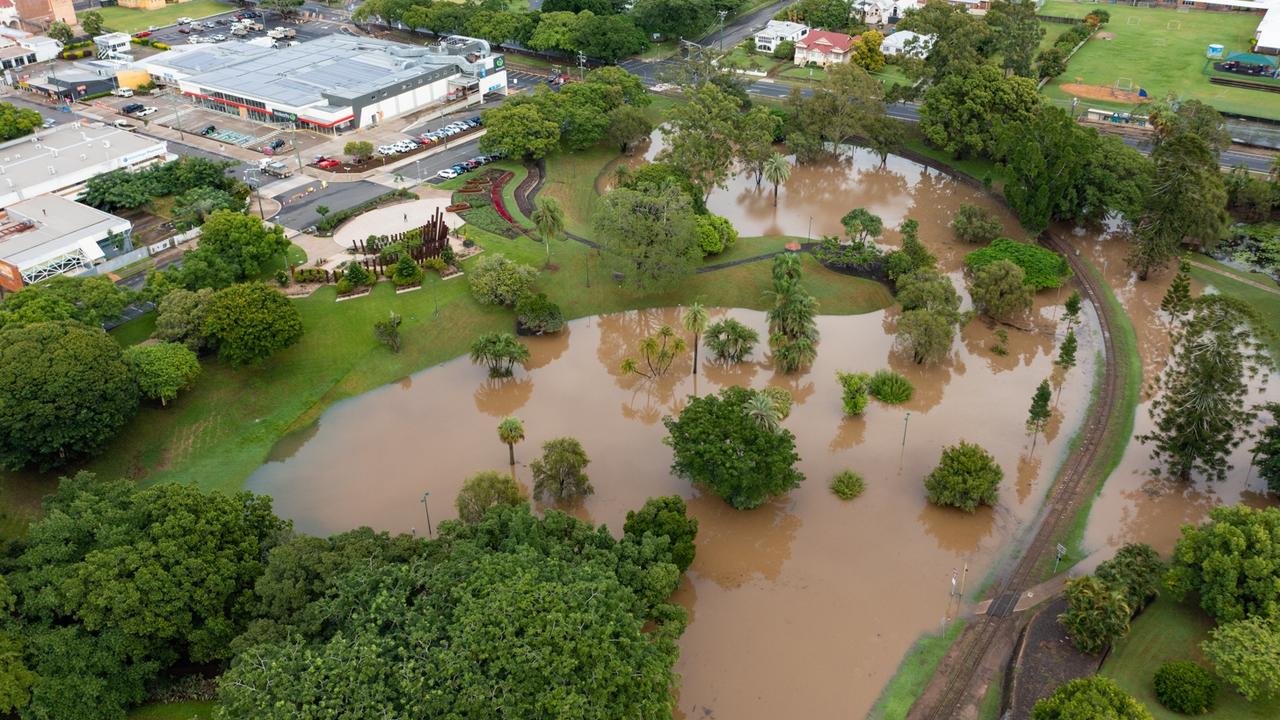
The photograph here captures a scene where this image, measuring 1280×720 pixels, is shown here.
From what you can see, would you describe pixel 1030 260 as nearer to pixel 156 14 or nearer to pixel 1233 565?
pixel 1233 565

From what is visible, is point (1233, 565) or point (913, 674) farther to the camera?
point (913, 674)

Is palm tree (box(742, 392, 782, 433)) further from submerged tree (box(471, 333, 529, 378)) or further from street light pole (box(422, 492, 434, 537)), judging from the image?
street light pole (box(422, 492, 434, 537))

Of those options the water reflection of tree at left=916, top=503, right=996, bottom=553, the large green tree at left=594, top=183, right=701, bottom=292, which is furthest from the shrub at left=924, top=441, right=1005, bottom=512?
the large green tree at left=594, top=183, right=701, bottom=292

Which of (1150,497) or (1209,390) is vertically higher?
(1209,390)

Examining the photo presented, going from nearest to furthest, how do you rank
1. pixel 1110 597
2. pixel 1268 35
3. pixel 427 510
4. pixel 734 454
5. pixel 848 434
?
pixel 1110 597 < pixel 734 454 < pixel 427 510 < pixel 848 434 < pixel 1268 35

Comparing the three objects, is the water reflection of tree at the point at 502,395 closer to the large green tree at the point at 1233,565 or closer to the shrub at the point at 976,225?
the large green tree at the point at 1233,565

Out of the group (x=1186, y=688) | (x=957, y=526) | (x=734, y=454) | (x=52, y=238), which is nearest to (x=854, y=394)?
(x=957, y=526)

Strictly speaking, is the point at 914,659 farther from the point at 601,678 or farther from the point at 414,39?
the point at 414,39
